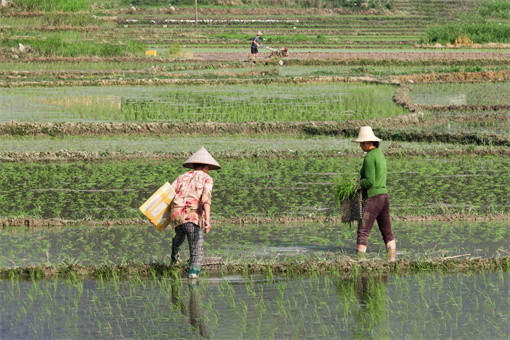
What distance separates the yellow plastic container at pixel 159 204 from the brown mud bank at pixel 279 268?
16.2 inches

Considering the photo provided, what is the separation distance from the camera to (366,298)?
5082mm

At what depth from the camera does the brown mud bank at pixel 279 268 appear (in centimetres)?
557

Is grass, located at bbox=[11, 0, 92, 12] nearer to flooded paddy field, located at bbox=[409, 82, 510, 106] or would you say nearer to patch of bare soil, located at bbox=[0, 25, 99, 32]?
patch of bare soil, located at bbox=[0, 25, 99, 32]

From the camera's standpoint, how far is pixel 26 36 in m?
27.7

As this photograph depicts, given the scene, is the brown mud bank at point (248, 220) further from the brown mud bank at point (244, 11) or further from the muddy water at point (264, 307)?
the brown mud bank at point (244, 11)

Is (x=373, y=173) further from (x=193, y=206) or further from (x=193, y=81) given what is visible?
(x=193, y=81)

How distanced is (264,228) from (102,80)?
13092mm

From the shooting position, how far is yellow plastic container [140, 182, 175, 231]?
5469 millimetres

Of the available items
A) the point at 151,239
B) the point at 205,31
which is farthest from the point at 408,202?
the point at 205,31

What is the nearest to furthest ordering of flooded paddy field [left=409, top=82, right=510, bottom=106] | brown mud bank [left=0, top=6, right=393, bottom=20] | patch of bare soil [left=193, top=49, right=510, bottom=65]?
flooded paddy field [left=409, top=82, right=510, bottom=106], patch of bare soil [left=193, top=49, right=510, bottom=65], brown mud bank [left=0, top=6, right=393, bottom=20]

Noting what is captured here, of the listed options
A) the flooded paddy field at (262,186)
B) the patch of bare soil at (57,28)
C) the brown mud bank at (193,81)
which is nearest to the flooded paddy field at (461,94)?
the brown mud bank at (193,81)

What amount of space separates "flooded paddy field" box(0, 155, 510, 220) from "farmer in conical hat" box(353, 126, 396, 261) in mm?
1610

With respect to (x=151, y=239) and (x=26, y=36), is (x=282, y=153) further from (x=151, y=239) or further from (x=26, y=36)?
(x=26, y=36)

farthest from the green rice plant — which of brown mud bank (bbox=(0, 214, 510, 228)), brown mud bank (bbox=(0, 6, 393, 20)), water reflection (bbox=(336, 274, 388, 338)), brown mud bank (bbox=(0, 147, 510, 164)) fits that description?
brown mud bank (bbox=(0, 6, 393, 20))
